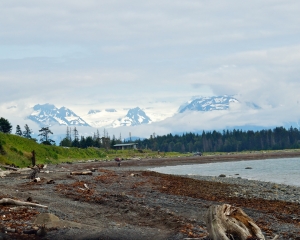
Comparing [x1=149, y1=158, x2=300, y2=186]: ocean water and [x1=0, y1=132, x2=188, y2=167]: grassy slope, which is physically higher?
[x1=0, y1=132, x2=188, y2=167]: grassy slope

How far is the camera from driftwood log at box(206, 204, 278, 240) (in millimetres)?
14328

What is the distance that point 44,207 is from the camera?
19594mm

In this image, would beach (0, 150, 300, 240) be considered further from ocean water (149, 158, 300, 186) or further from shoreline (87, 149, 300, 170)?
shoreline (87, 149, 300, 170)

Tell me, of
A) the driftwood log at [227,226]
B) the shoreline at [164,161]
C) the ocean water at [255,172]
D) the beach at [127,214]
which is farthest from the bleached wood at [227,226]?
the shoreline at [164,161]

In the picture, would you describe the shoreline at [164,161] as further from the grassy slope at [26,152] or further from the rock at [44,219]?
the rock at [44,219]

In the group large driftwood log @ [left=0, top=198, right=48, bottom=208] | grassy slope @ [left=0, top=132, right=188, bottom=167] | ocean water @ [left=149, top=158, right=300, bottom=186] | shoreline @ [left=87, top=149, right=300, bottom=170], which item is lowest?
ocean water @ [left=149, top=158, right=300, bottom=186]

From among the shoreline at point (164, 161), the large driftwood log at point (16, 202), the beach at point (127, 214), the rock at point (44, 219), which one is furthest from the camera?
the shoreline at point (164, 161)

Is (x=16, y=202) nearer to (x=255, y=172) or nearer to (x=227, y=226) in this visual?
(x=227, y=226)

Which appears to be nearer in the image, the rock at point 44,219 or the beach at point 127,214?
the beach at point 127,214

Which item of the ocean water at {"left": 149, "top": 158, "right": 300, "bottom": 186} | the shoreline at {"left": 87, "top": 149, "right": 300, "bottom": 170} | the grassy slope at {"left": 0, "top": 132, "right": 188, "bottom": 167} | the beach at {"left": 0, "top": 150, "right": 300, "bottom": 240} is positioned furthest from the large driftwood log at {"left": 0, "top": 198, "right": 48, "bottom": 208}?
the shoreline at {"left": 87, "top": 149, "right": 300, "bottom": 170}

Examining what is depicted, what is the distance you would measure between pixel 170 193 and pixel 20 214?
13254 millimetres

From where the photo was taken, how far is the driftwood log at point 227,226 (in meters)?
14.3

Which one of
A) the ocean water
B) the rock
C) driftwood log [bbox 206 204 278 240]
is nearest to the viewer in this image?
driftwood log [bbox 206 204 278 240]

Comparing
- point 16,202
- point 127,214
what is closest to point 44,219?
point 16,202
